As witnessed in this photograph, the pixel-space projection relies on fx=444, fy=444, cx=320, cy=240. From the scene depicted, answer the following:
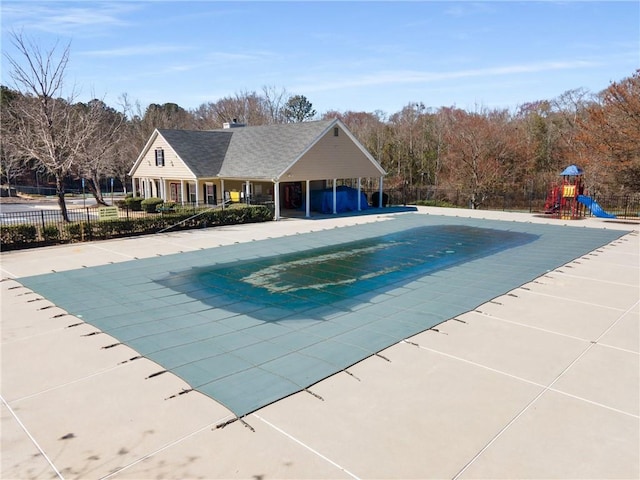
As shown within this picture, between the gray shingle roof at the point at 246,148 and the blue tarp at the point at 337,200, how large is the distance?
3473mm

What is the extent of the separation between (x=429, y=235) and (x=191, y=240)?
9760 millimetres

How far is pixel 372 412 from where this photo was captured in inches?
209

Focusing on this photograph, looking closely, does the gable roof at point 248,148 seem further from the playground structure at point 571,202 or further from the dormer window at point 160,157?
the playground structure at point 571,202

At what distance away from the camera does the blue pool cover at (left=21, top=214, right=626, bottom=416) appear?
6.61 m

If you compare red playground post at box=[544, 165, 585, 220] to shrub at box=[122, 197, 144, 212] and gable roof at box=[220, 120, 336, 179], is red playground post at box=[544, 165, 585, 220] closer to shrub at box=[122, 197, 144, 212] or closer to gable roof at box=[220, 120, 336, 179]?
gable roof at box=[220, 120, 336, 179]

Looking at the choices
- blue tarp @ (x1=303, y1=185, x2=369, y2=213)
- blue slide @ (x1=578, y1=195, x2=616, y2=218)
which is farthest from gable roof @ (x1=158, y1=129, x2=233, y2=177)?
blue slide @ (x1=578, y1=195, x2=616, y2=218)

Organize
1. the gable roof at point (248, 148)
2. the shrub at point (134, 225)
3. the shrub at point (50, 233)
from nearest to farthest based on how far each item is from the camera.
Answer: the shrub at point (134, 225)
the shrub at point (50, 233)
the gable roof at point (248, 148)

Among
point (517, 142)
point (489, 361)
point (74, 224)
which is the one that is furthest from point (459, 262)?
point (517, 142)

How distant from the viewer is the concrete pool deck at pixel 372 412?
14.4 ft

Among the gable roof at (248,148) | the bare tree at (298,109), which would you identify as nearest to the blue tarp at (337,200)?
the gable roof at (248,148)

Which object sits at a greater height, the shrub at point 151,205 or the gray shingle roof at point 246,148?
the gray shingle roof at point 246,148

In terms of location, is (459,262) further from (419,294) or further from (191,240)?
(191,240)

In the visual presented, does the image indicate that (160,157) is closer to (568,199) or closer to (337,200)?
(337,200)

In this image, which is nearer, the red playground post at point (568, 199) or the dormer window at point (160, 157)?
the red playground post at point (568, 199)
